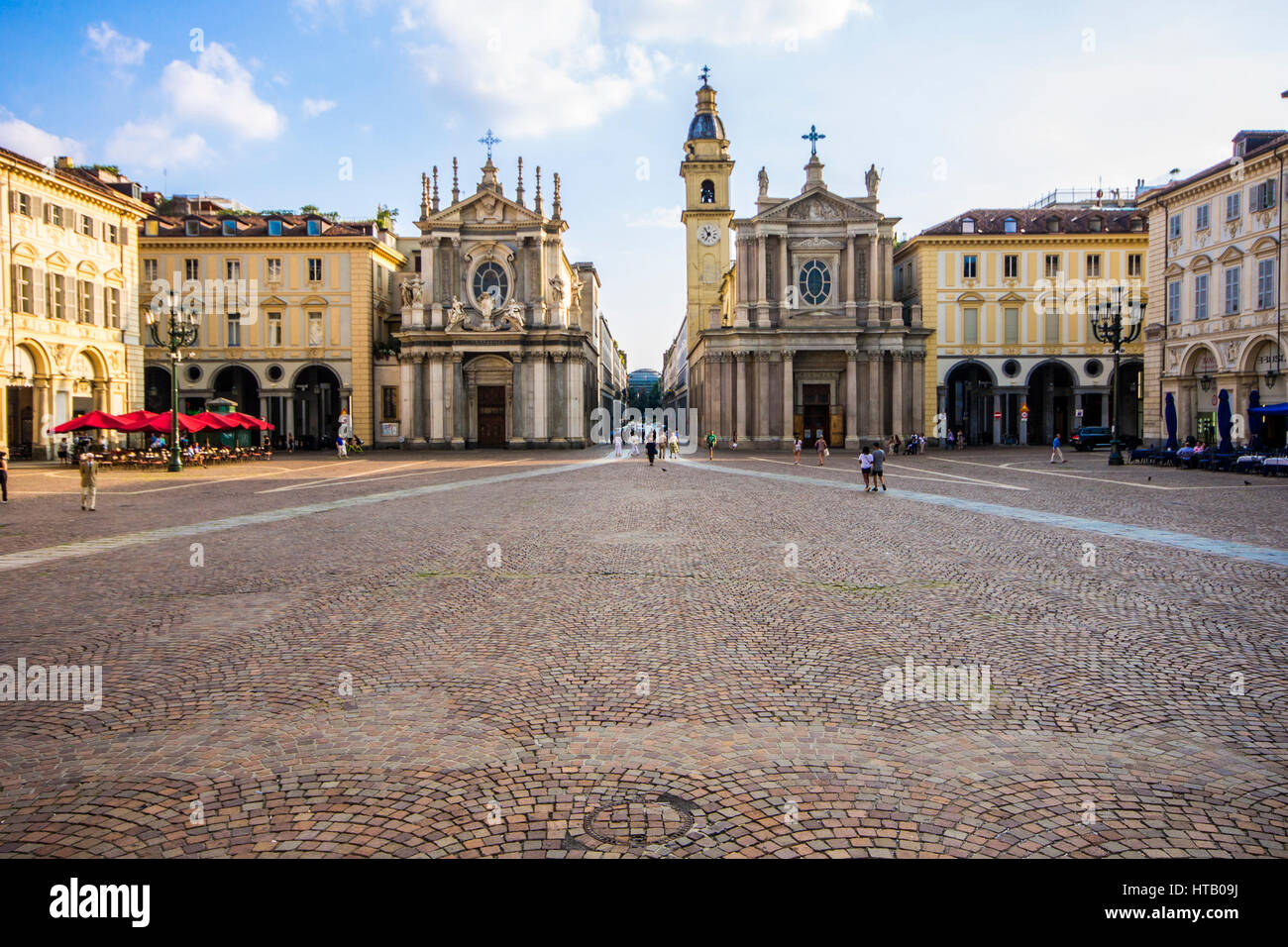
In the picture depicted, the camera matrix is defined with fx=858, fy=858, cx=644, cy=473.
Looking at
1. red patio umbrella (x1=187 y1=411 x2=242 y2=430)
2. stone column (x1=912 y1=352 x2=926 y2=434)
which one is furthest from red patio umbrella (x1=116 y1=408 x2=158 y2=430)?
stone column (x1=912 y1=352 x2=926 y2=434)

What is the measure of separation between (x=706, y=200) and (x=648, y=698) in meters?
71.0

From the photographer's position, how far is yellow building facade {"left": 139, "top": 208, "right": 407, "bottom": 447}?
57062 millimetres

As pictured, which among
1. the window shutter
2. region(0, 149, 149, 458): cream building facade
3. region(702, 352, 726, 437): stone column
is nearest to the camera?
region(0, 149, 149, 458): cream building facade

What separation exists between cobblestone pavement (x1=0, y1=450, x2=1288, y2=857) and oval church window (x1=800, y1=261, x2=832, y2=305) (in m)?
45.8

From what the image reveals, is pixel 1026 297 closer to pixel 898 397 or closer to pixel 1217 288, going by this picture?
pixel 898 397

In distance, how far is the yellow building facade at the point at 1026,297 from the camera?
58.8 meters

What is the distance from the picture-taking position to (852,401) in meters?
57.1

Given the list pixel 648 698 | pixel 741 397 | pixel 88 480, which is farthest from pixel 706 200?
pixel 648 698

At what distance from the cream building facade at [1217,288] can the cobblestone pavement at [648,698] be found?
28.3 m

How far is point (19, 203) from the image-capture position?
130 feet

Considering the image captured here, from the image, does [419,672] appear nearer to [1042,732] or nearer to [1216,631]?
[1042,732]

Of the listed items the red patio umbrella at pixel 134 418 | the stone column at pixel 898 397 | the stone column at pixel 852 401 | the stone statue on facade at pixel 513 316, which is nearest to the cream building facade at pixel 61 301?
the red patio umbrella at pixel 134 418

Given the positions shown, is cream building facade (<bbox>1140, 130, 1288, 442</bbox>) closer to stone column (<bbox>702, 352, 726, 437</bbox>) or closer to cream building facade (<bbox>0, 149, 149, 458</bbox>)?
stone column (<bbox>702, 352, 726, 437</bbox>)

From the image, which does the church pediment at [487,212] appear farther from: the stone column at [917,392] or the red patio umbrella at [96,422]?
the red patio umbrella at [96,422]
